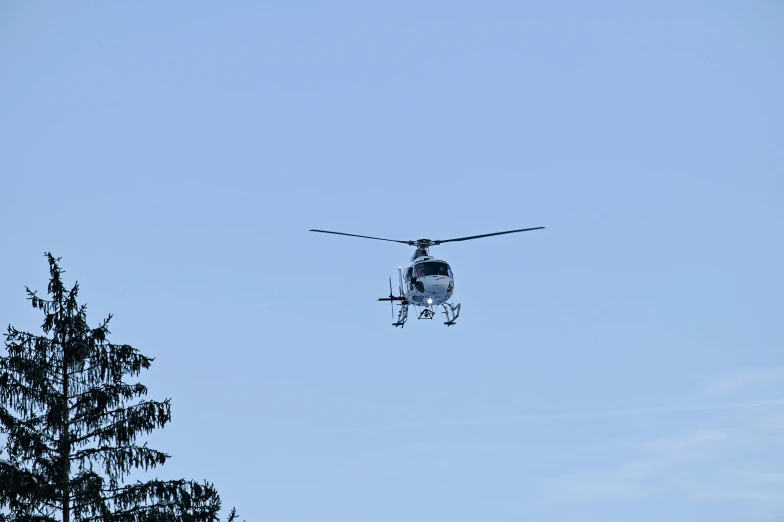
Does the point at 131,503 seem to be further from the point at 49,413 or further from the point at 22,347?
the point at 22,347

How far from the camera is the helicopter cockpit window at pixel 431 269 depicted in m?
66.2

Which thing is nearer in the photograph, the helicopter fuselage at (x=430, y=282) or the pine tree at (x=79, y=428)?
the pine tree at (x=79, y=428)

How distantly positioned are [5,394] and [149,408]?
3221mm

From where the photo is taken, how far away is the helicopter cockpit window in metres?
66.2

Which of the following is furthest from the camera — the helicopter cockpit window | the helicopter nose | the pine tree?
the helicopter cockpit window

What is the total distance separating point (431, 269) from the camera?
66.4m

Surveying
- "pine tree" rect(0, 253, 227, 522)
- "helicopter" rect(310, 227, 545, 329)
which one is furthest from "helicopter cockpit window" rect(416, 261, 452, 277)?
"pine tree" rect(0, 253, 227, 522)

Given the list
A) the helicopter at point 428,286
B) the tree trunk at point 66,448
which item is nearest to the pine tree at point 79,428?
the tree trunk at point 66,448

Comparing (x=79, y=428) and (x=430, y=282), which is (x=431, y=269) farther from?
(x=79, y=428)

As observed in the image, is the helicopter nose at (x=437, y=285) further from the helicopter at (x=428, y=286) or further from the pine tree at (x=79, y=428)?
the pine tree at (x=79, y=428)

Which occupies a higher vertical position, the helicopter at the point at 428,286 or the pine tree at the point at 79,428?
the helicopter at the point at 428,286

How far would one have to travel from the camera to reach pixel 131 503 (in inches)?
1020

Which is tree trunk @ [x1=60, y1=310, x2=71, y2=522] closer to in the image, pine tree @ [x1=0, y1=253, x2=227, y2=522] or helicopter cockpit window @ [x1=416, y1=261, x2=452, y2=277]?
pine tree @ [x1=0, y1=253, x2=227, y2=522]

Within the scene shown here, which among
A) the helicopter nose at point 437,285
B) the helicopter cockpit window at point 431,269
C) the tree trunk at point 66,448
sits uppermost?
the helicopter cockpit window at point 431,269
